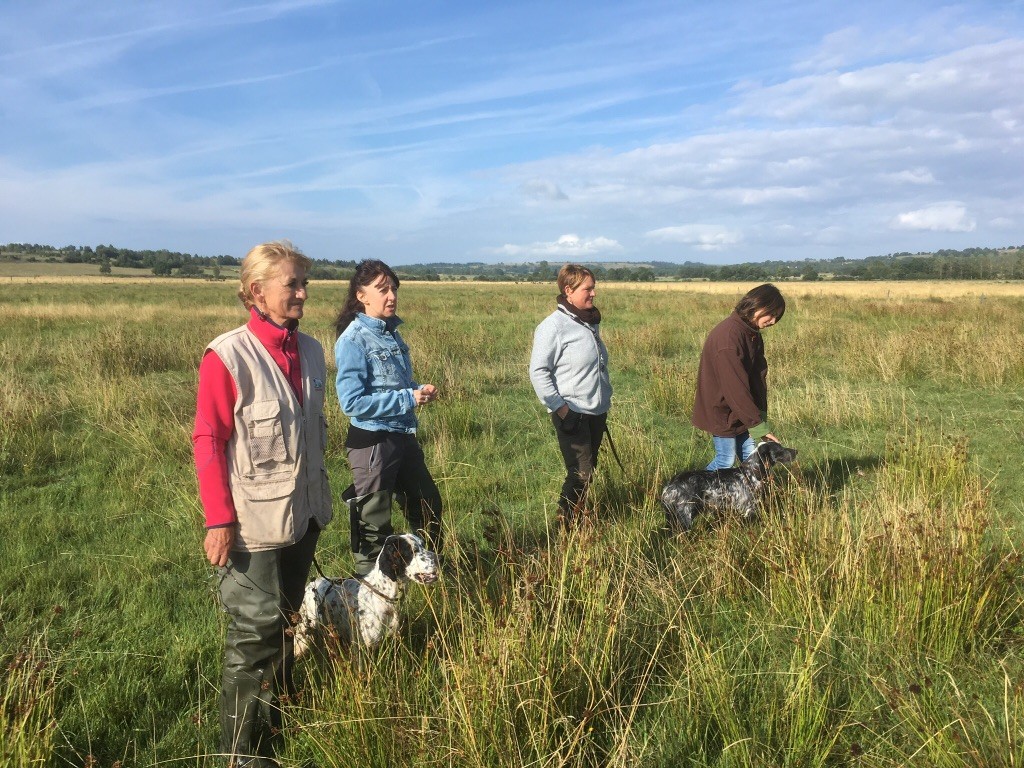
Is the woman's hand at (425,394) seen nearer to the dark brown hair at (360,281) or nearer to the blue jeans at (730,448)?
the dark brown hair at (360,281)

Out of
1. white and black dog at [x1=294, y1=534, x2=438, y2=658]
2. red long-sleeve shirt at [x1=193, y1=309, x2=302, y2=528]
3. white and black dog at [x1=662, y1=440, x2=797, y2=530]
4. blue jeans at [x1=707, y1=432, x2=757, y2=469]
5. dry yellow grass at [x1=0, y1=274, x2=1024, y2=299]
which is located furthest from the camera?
dry yellow grass at [x1=0, y1=274, x2=1024, y2=299]

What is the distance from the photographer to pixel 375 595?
8.86ft

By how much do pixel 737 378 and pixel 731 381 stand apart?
4cm

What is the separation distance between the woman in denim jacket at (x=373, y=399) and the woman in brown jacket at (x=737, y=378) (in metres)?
2.16

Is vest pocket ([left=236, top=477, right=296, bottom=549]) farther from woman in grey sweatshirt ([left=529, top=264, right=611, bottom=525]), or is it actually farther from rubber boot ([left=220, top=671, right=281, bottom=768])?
woman in grey sweatshirt ([left=529, top=264, right=611, bottom=525])

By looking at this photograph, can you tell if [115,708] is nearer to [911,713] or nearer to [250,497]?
[250,497]

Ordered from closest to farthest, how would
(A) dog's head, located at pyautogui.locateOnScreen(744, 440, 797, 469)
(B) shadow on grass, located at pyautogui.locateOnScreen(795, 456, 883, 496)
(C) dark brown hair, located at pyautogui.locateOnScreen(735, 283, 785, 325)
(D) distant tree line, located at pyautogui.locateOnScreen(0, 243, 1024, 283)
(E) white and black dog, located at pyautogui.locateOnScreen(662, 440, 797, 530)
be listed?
(E) white and black dog, located at pyautogui.locateOnScreen(662, 440, 797, 530), (A) dog's head, located at pyautogui.locateOnScreen(744, 440, 797, 469), (C) dark brown hair, located at pyautogui.locateOnScreen(735, 283, 785, 325), (B) shadow on grass, located at pyautogui.locateOnScreen(795, 456, 883, 496), (D) distant tree line, located at pyautogui.locateOnScreen(0, 243, 1024, 283)

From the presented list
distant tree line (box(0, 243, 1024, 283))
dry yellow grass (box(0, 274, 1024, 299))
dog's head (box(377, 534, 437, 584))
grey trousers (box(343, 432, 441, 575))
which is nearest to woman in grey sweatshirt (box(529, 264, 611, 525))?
grey trousers (box(343, 432, 441, 575))

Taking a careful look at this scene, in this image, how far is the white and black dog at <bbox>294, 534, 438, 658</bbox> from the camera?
2598 mm

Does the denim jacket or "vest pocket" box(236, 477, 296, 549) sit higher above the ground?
the denim jacket

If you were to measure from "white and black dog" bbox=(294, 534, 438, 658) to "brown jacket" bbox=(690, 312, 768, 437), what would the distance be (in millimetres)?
2462

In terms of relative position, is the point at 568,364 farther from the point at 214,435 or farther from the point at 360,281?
the point at 214,435

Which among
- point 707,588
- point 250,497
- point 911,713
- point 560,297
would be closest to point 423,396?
point 250,497

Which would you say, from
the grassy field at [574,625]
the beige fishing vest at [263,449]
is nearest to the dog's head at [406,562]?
the grassy field at [574,625]
